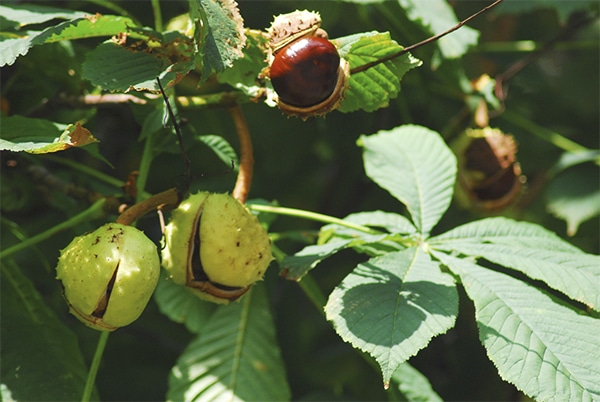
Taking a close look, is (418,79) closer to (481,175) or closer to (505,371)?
(481,175)

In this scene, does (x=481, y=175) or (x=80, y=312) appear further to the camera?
(x=481, y=175)

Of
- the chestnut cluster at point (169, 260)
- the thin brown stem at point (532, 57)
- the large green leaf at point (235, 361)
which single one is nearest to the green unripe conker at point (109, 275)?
the chestnut cluster at point (169, 260)

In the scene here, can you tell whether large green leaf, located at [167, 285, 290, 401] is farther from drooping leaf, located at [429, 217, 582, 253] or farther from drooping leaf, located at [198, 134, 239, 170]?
drooping leaf, located at [429, 217, 582, 253]

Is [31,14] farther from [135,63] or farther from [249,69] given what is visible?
[249,69]

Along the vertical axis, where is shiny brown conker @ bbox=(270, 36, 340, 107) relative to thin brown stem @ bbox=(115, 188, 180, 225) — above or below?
above

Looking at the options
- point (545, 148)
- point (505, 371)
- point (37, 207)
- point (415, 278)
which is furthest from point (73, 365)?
point (545, 148)

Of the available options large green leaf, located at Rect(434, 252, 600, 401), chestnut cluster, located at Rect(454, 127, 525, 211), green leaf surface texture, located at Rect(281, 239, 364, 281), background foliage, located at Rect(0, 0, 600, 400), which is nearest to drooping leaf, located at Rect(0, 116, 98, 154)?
background foliage, located at Rect(0, 0, 600, 400)

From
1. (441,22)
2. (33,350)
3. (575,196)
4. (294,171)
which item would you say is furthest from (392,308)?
(294,171)
